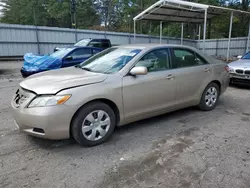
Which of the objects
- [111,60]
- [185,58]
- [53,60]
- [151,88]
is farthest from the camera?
[53,60]

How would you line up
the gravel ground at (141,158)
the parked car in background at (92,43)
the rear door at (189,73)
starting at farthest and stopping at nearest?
1. the parked car in background at (92,43)
2. the rear door at (189,73)
3. the gravel ground at (141,158)

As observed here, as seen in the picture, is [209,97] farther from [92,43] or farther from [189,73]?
[92,43]

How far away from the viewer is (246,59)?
770 centimetres

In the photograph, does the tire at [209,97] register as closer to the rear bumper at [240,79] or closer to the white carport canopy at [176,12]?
the rear bumper at [240,79]

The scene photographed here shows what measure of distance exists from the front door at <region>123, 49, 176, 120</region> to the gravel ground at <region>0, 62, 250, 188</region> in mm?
450

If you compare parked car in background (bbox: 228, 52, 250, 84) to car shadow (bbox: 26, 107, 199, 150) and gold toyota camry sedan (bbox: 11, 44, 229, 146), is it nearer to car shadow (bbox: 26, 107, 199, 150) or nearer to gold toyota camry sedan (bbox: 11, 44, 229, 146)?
gold toyota camry sedan (bbox: 11, 44, 229, 146)

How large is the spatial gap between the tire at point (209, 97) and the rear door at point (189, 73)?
0.20 meters

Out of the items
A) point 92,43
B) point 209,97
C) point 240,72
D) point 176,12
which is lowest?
point 209,97

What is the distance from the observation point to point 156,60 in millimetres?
3785

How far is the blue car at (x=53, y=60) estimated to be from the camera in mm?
7863

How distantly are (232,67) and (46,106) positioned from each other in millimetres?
6704

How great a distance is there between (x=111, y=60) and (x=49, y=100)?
146 cm

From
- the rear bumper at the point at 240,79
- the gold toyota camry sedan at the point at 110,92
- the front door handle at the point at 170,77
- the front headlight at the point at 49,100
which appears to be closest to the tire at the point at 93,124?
the gold toyota camry sedan at the point at 110,92

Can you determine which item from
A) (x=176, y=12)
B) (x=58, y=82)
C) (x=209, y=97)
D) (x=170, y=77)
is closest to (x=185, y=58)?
(x=170, y=77)
